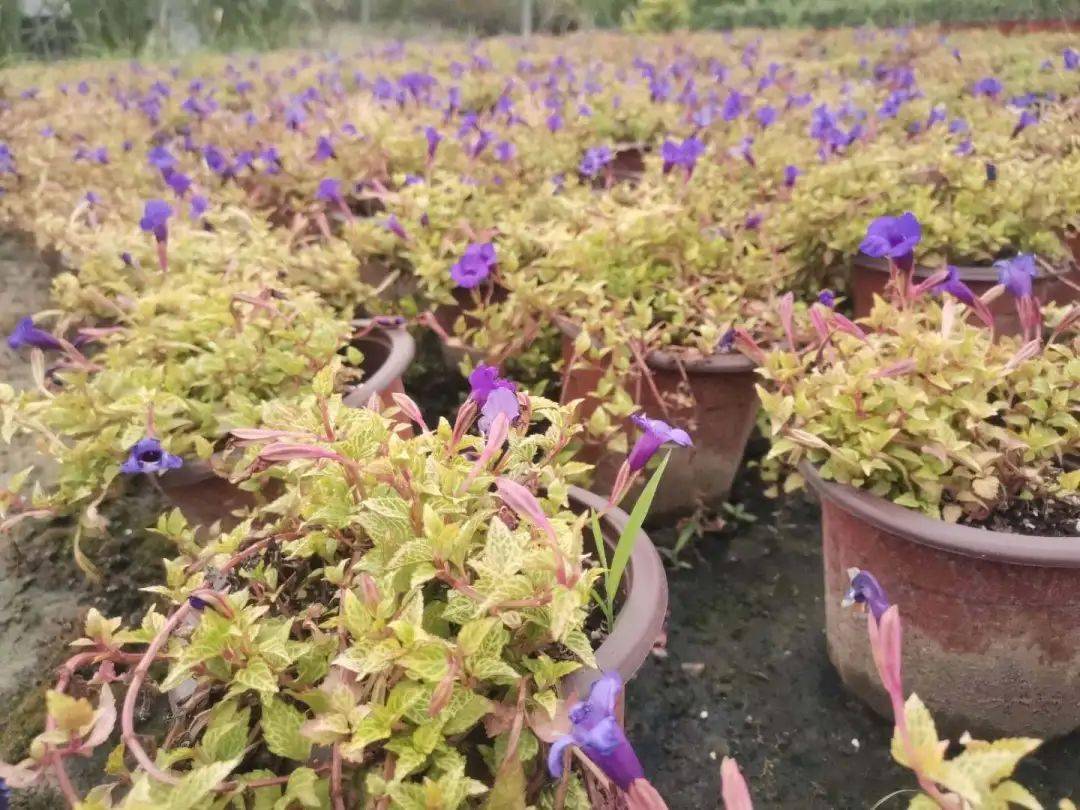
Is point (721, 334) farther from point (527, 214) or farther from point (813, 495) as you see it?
point (527, 214)

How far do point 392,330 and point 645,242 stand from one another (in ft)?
2.03

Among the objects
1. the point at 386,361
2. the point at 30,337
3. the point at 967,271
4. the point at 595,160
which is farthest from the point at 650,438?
the point at 595,160

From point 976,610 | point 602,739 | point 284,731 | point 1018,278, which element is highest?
point 1018,278

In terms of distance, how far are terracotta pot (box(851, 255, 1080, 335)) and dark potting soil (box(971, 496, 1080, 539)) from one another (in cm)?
89

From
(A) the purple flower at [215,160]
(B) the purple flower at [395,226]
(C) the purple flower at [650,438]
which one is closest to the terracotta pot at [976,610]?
(C) the purple flower at [650,438]

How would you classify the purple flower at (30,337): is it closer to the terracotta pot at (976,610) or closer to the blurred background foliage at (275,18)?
the terracotta pot at (976,610)

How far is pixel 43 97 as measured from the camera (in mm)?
4656

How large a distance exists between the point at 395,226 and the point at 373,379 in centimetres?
69

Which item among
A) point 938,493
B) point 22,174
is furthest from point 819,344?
point 22,174

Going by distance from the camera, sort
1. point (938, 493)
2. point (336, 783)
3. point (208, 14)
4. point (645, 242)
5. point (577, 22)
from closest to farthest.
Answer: point (336, 783) → point (938, 493) → point (645, 242) → point (208, 14) → point (577, 22)

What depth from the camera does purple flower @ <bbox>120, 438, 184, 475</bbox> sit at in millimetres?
1022

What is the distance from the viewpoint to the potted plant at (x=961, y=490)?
117cm

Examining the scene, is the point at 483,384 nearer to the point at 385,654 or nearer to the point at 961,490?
the point at 385,654

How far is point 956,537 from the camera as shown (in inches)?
44.9
